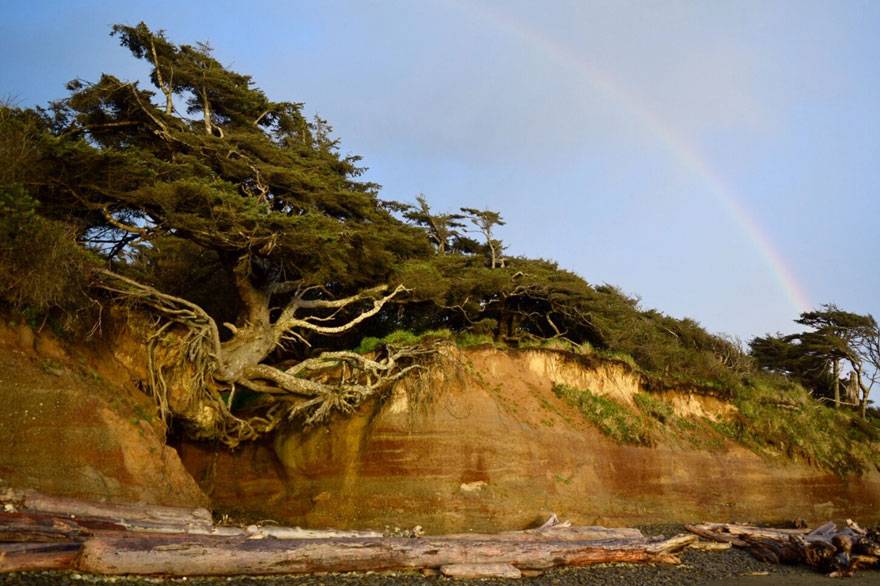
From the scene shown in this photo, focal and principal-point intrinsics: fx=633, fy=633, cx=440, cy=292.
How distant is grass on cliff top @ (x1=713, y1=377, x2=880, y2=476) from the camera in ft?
85.1

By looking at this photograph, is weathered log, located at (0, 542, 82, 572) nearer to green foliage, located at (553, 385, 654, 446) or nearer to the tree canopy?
the tree canopy

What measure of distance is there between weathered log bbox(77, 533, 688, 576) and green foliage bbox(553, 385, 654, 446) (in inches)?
297

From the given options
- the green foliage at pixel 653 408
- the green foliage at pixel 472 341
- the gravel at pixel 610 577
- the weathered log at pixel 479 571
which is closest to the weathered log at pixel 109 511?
the gravel at pixel 610 577

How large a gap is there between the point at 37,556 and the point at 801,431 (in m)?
27.4

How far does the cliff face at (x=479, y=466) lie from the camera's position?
17641mm

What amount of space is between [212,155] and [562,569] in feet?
48.6

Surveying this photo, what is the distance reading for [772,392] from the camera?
28.8 m

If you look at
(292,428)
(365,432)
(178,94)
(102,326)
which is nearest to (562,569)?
(365,432)

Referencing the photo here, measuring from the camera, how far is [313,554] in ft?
36.6

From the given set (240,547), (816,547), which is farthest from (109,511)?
(816,547)

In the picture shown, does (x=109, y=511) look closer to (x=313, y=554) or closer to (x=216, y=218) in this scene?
(x=313, y=554)

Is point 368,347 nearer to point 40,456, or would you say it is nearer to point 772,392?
point 40,456

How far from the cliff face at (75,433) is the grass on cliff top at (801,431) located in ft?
69.2

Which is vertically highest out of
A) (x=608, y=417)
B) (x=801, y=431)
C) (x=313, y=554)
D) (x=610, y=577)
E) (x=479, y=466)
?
(x=608, y=417)
